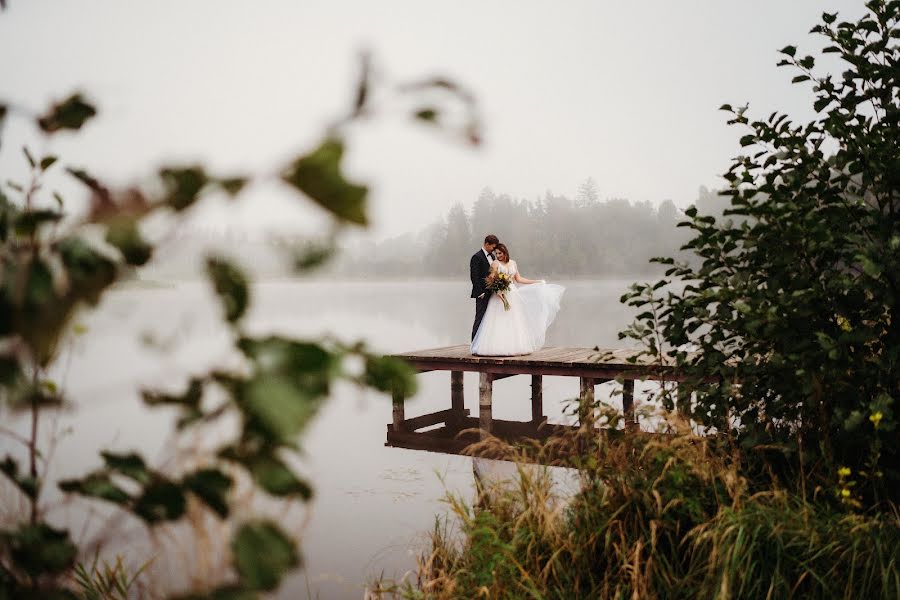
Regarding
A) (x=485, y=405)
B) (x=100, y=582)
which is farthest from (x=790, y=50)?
(x=485, y=405)

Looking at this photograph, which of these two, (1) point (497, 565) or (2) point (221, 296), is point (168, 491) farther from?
(1) point (497, 565)

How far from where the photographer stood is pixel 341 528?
8922 millimetres

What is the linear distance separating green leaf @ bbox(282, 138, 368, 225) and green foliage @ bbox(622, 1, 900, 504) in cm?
319

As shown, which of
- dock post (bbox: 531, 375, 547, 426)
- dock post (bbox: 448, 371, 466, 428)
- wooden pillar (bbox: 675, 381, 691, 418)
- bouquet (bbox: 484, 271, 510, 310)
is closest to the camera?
wooden pillar (bbox: 675, 381, 691, 418)

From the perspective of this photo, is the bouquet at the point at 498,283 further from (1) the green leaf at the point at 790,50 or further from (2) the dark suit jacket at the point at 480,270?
(1) the green leaf at the point at 790,50

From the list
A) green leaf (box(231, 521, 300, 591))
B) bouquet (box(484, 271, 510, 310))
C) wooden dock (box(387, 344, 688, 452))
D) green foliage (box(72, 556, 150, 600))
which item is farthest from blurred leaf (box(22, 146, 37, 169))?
bouquet (box(484, 271, 510, 310))

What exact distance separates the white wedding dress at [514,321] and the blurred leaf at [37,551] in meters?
10.1

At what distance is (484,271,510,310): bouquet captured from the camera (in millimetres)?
10992

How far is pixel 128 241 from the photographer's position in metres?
0.96

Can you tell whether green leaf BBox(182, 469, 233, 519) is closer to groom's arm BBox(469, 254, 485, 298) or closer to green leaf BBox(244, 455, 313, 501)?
green leaf BBox(244, 455, 313, 501)

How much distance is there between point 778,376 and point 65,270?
3.82 metres

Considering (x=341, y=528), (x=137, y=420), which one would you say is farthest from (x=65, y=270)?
(x=137, y=420)

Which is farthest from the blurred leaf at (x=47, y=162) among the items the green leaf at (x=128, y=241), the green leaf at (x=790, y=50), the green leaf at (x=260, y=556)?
the green leaf at (x=790, y=50)

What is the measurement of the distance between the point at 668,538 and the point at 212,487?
136 inches
